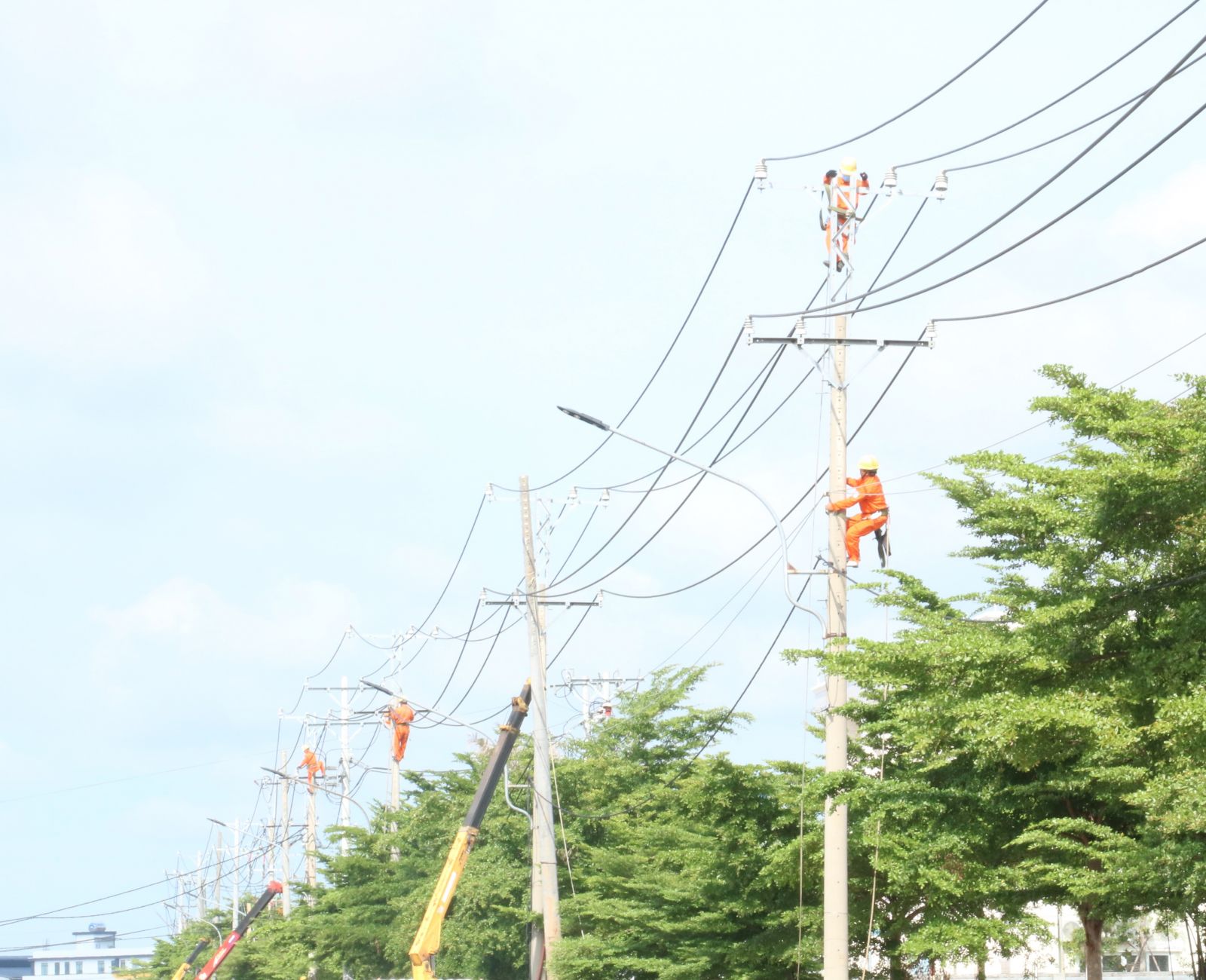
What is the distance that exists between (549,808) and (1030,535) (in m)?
13.3

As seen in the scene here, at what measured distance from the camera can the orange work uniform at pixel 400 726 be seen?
54219 mm

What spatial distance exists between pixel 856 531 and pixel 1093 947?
7.80 meters

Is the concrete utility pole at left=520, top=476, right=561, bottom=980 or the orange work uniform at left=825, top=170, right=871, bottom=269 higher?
the orange work uniform at left=825, top=170, right=871, bottom=269

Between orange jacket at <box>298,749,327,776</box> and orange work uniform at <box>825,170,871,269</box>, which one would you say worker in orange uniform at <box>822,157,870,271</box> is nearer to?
orange work uniform at <box>825,170,871,269</box>

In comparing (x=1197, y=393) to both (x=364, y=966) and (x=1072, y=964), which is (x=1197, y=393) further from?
(x=1072, y=964)

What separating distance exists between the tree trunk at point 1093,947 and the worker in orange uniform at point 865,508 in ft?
23.2

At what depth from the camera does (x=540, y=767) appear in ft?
106

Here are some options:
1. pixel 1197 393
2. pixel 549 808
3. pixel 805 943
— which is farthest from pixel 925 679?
pixel 549 808

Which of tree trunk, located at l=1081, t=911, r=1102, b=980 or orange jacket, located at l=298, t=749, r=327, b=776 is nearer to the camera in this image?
tree trunk, located at l=1081, t=911, r=1102, b=980

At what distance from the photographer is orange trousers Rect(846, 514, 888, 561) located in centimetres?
1983

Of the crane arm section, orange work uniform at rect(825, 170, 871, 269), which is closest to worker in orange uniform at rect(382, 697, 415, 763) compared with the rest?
the crane arm section

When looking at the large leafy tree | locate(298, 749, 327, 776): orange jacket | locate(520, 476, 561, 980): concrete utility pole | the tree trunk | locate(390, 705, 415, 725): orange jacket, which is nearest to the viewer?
the large leafy tree

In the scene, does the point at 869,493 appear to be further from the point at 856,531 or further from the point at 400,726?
the point at 400,726

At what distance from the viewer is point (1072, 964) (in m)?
68.8
